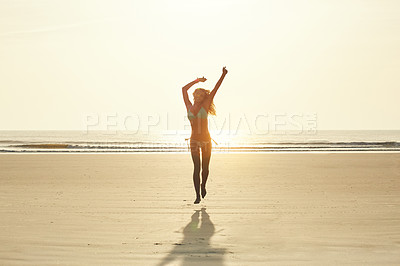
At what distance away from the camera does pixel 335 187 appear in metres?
12.4

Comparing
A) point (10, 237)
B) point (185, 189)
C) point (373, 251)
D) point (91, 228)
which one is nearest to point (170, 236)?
point (91, 228)

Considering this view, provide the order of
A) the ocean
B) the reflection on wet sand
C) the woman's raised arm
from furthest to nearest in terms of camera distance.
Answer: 1. the ocean
2. the woman's raised arm
3. the reflection on wet sand

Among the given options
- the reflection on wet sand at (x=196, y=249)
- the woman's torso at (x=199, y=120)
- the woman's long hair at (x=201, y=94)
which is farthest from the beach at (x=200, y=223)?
the woman's long hair at (x=201, y=94)

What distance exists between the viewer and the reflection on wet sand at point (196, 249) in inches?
209

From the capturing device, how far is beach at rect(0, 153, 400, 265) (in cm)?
552

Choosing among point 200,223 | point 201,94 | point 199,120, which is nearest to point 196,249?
point 200,223

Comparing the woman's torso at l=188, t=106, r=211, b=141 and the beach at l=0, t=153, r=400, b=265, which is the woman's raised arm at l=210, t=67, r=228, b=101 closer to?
the woman's torso at l=188, t=106, r=211, b=141

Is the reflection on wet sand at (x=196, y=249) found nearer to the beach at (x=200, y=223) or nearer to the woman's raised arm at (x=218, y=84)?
the beach at (x=200, y=223)

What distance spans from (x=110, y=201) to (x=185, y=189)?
2.41 metres

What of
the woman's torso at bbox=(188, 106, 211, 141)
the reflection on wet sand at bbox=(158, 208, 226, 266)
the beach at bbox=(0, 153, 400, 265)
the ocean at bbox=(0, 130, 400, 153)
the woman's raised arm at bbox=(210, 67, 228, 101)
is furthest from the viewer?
the ocean at bbox=(0, 130, 400, 153)

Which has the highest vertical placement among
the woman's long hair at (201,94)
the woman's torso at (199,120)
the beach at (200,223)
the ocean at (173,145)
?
the woman's long hair at (201,94)

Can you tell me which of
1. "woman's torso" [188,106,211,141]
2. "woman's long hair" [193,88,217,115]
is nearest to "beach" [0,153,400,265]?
"woman's torso" [188,106,211,141]

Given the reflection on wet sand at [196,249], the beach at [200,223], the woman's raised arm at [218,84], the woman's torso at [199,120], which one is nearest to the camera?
the reflection on wet sand at [196,249]

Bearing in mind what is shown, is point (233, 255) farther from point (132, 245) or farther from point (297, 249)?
point (132, 245)
